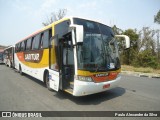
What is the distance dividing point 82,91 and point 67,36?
2277 millimetres

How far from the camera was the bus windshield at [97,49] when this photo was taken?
595 centimetres

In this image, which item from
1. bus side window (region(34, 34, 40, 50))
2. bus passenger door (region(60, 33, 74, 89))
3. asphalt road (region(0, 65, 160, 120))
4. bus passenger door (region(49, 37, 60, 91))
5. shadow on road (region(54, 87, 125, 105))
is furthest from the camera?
bus side window (region(34, 34, 40, 50))

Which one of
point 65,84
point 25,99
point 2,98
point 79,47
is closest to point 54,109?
point 65,84

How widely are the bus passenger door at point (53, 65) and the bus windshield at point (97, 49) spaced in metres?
1.58

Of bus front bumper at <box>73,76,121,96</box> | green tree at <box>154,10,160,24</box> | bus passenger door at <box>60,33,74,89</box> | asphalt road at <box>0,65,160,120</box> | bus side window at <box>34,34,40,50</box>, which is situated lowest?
asphalt road at <box>0,65,160,120</box>

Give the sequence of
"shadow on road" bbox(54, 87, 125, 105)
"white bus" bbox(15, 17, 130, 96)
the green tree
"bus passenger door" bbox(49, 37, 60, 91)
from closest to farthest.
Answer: "white bus" bbox(15, 17, 130, 96) < "shadow on road" bbox(54, 87, 125, 105) < "bus passenger door" bbox(49, 37, 60, 91) < the green tree

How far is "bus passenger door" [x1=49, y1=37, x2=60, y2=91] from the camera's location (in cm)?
714

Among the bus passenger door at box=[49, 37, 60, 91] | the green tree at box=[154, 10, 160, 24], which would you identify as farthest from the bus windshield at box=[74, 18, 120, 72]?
the green tree at box=[154, 10, 160, 24]

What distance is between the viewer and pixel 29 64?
11875 millimetres

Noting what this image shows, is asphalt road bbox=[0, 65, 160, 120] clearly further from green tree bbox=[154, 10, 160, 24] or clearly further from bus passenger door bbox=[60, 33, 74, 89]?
green tree bbox=[154, 10, 160, 24]

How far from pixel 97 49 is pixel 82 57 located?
29.1 inches

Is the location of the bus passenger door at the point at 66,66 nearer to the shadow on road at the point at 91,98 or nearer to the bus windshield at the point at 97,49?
the shadow on road at the point at 91,98

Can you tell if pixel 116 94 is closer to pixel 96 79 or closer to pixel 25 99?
pixel 96 79

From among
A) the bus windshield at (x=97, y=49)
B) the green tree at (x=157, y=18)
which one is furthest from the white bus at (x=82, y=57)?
the green tree at (x=157, y=18)
